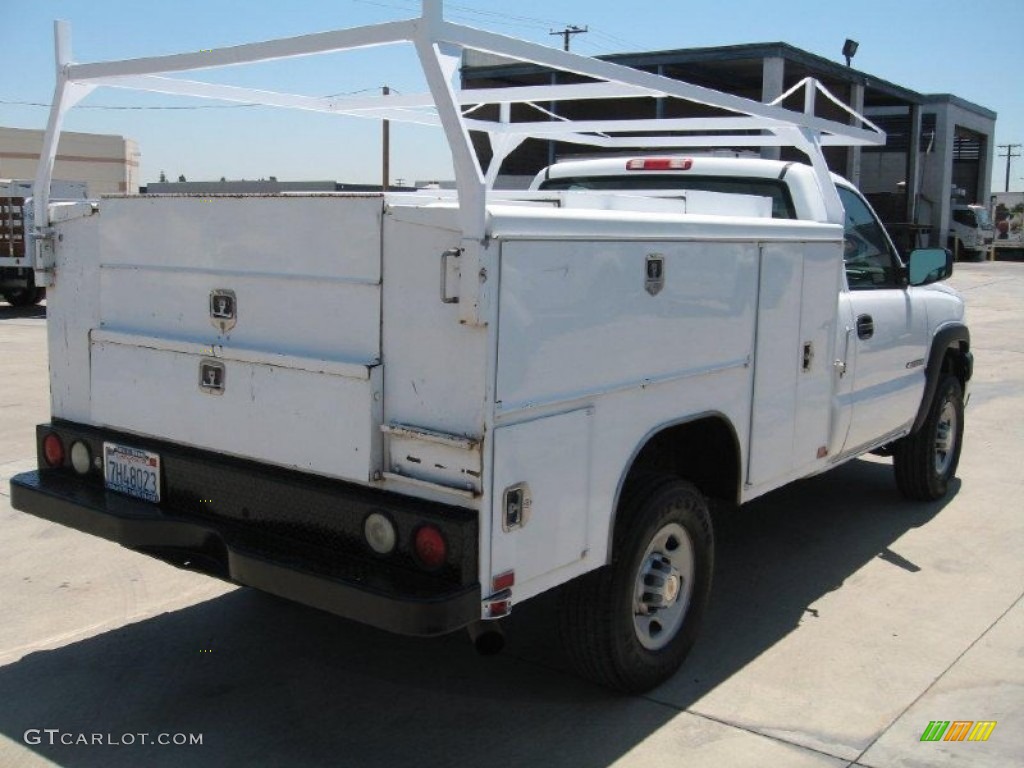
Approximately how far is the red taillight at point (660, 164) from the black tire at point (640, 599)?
219 centimetres

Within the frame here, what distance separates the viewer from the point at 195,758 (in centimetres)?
364

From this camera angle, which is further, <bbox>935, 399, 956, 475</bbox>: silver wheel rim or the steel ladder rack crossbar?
<bbox>935, 399, 956, 475</bbox>: silver wheel rim

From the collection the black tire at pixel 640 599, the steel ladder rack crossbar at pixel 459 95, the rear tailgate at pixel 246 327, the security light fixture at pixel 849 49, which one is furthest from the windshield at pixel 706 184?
the security light fixture at pixel 849 49

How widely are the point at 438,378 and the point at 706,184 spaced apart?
2.92 meters

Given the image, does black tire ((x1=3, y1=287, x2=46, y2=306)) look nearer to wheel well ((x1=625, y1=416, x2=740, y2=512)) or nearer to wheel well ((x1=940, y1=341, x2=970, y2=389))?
wheel well ((x1=940, y1=341, x2=970, y2=389))

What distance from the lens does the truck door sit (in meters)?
5.58

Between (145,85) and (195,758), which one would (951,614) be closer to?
(195,758)

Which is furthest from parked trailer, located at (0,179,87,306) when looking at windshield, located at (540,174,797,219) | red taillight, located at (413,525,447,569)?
red taillight, located at (413,525,447,569)

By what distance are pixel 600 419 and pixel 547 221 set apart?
705 millimetres

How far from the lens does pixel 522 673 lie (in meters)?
4.32

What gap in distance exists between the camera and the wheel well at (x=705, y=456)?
439cm

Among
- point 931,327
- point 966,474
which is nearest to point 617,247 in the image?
point 931,327

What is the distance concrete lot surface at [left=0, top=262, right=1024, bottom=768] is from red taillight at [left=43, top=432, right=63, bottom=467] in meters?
0.79

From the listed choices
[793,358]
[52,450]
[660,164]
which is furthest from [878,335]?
[52,450]
